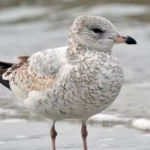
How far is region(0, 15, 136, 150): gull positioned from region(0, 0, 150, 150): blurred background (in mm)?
1136

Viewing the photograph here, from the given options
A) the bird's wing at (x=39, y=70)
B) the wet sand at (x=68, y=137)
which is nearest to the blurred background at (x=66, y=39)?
the wet sand at (x=68, y=137)

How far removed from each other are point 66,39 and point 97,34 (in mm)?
6004

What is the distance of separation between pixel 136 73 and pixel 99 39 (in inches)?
160

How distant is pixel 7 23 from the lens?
13531 millimetres

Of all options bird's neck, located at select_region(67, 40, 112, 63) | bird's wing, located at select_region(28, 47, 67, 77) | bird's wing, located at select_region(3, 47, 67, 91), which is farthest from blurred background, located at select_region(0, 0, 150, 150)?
bird's neck, located at select_region(67, 40, 112, 63)

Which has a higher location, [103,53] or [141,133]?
[103,53]

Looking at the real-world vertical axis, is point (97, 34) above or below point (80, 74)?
above

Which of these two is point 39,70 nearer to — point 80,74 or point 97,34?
point 80,74

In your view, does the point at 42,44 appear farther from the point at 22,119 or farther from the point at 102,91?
the point at 102,91

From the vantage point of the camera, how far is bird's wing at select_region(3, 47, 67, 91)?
243 inches

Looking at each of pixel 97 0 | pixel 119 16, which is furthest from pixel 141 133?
pixel 97 0

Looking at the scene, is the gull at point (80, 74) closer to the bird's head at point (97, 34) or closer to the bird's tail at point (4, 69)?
the bird's head at point (97, 34)

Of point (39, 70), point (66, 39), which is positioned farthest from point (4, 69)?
point (66, 39)

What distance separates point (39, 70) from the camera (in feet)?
20.9
